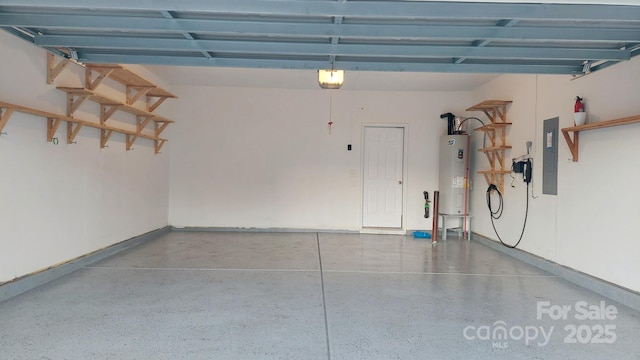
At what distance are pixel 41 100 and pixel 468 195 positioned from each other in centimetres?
612

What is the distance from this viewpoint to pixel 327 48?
3135 mm

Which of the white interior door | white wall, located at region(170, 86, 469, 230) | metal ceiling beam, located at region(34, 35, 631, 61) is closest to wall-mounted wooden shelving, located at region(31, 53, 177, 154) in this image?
metal ceiling beam, located at region(34, 35, 631, 61)

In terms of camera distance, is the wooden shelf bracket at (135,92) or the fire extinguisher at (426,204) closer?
the wooden shelf bracket at (135,92)

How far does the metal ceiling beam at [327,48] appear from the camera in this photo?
3072mm

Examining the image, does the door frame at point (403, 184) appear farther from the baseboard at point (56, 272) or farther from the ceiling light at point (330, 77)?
the baseboard at point (56, 272)

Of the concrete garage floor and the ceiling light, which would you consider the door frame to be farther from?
the ceiling light

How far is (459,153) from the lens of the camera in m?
6.40

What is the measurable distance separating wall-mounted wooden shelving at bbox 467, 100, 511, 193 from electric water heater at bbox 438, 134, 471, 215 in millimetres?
443

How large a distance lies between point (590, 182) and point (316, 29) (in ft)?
10.5

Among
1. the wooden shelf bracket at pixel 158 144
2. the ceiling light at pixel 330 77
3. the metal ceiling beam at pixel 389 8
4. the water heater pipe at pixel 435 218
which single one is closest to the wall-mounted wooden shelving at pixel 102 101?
the wooden shelf bracket at pixel 158 144

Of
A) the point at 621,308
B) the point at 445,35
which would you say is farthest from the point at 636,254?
the point at 445,35

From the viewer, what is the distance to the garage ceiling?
2.37 meters

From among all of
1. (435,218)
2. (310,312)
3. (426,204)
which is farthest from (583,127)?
(426,204)

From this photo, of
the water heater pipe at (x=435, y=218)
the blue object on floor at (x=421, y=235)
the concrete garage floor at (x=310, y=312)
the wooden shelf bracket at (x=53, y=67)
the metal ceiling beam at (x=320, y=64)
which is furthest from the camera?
the blue object on floor at (x=421, y=235)
